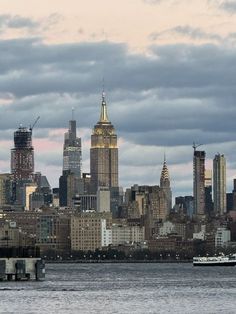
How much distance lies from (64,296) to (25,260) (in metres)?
28.3

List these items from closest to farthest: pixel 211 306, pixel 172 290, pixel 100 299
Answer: pixel 211 306
pixel 100 299
pixel 172 290

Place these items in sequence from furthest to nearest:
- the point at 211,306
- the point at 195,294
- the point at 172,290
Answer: the point at 172,290, the point at 195,294, the point at 211,306

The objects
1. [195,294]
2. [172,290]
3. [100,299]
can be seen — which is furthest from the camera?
[172,290]

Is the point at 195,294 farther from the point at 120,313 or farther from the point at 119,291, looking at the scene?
the point at 120,313

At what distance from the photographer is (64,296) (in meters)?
172

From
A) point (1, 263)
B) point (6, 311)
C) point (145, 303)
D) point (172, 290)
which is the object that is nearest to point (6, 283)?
point (1, 263)

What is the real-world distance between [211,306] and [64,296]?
2505cm

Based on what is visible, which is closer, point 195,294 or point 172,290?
point 195,294

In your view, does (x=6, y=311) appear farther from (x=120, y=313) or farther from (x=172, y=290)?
(x=172, y=290)

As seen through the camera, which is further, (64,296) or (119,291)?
(119,291)

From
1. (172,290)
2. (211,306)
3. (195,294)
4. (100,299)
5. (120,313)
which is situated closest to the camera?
(120,313)

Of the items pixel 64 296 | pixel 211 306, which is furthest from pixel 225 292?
pixel 211 306

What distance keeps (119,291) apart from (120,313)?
47.2 m

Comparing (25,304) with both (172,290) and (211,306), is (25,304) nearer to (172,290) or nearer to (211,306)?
(211,306)
